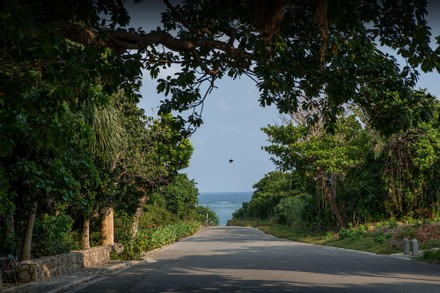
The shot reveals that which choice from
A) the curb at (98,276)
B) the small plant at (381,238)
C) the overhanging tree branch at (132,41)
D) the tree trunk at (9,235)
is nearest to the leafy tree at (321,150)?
the small plant at (381,238)

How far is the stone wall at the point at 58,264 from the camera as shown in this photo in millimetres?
13500

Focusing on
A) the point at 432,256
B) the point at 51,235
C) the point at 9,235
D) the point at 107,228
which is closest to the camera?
the point at 9,235

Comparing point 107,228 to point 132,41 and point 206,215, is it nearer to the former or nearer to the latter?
point 132,41

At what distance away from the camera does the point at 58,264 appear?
50.2 ft

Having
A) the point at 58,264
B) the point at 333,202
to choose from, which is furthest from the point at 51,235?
the point at 333,202

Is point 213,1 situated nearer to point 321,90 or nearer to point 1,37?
point 321,90

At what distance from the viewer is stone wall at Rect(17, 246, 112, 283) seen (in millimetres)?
13500

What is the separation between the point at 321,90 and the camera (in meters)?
10.4

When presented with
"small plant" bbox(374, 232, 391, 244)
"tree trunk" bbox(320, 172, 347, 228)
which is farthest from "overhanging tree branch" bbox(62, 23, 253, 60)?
"tree trunk" bbox(320, 172, 347, 228)

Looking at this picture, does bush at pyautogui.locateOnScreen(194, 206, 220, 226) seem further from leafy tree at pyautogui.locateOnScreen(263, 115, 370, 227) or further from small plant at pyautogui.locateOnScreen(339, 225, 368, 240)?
small plant at pyautogui.locateOnScreen(339, 225, 368, 240)

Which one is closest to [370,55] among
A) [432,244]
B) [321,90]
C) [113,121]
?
[321,90]

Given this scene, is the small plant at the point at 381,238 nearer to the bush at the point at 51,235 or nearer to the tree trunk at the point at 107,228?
the tree trunk at the point at 107,228

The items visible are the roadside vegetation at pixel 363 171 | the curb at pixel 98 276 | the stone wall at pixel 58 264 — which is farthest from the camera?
the roadside vegetation at pixel 363 171

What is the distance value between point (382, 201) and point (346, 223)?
3.19m
